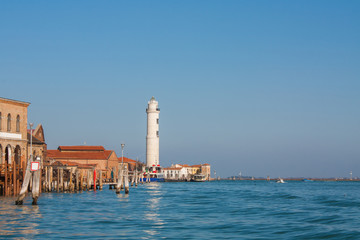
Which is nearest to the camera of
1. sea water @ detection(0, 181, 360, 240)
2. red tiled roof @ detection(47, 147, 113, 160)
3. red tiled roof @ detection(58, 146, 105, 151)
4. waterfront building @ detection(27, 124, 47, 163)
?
sea water @ detection(0, 181, 360, 240)

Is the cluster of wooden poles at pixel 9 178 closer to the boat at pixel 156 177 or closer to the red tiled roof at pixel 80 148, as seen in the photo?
the red tiled roof at pixel 80 148

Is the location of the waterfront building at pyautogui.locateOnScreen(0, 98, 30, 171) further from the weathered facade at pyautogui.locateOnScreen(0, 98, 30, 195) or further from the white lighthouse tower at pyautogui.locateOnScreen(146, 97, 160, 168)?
the white lighthouse tower at pyautogui.locateOnScreen(146, 97, 160, 168)

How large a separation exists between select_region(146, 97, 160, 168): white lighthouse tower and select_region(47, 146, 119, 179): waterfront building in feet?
70.6

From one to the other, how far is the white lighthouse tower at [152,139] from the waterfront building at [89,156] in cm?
2151

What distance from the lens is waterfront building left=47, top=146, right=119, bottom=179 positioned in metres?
119

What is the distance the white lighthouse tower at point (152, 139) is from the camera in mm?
147250

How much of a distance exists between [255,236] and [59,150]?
106767mm

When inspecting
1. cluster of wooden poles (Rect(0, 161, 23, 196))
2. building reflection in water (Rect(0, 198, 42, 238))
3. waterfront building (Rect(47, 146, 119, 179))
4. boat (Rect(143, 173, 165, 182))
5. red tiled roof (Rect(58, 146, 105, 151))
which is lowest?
boat (Rect(143, 173, 165, 182))

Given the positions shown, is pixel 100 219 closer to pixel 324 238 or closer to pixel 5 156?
pixel 324 238

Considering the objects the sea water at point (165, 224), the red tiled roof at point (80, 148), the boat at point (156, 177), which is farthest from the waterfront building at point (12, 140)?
the boat at point (156, 177)

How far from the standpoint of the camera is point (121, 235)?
73.8ft

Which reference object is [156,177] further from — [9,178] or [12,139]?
[9,178]

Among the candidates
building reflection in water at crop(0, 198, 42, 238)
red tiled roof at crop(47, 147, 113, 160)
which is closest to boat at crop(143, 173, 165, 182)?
red tiled roof at crop(47, 147, 113, 160)

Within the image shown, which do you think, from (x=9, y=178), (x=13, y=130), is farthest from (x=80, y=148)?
(x=9, y=178)
